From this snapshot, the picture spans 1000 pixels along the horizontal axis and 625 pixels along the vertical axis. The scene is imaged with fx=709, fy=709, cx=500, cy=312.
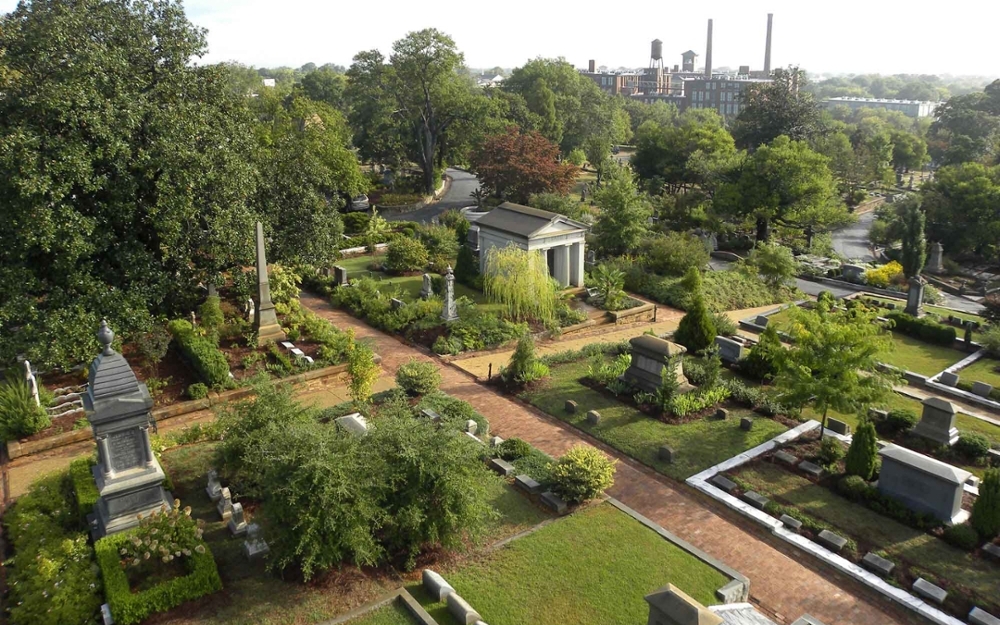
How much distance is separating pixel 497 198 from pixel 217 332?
3191 centimetres

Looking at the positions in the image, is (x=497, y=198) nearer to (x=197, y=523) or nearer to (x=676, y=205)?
(x=676, y=205)

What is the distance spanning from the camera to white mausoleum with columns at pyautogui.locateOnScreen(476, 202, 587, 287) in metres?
31.0

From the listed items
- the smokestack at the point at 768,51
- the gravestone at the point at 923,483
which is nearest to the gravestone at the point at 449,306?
the gravestone at the point at 923,483

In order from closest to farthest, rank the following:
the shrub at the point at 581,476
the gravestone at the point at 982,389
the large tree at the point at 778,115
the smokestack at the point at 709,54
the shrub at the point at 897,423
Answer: the shrub at the point at 581,476 → the shrub at the point at 897,423 → the gravestone at the point at 982,389 → the large tree at the point at 778,115 → the smokestack at the point at 709,54

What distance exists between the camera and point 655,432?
64.2ft

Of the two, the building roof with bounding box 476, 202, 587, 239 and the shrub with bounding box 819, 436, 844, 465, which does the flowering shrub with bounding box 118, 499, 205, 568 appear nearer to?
the shrub with bounding box 819, 436, 844, 465

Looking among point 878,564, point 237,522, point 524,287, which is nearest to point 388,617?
point 237,522

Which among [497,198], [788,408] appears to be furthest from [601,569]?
[497,198]

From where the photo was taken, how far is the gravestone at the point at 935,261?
1802 inches

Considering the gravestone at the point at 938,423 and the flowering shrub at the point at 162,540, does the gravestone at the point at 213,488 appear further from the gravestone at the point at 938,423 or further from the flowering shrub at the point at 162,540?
the gravestone at the point at 938,423

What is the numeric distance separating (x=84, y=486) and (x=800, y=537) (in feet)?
50.2

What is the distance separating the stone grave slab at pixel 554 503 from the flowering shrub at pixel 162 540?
7.06 m

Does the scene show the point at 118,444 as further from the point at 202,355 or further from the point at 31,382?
the point at 202,355

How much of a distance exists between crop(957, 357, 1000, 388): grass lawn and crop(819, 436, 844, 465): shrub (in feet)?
32.5
